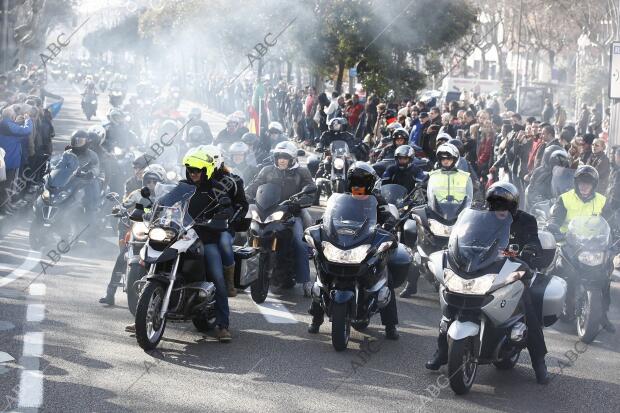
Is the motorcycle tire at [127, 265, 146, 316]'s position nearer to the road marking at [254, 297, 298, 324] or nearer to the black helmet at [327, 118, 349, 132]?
the road marking at [254, 297, 298, 324]

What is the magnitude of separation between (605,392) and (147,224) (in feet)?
12.4

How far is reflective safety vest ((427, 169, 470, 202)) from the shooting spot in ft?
41.4

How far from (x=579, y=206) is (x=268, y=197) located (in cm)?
313

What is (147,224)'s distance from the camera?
32.6ft

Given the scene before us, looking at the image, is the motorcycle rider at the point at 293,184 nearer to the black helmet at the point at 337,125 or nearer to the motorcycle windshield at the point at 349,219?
the motorcycle windshield at the point at 349,219

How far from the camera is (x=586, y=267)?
10.7m

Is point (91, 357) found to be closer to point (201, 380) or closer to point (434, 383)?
point (201, 380)

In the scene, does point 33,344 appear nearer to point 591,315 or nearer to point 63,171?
point 591,315

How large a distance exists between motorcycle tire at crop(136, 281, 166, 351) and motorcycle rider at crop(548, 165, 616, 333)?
3812 millimetres


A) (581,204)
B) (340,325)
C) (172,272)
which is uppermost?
(581,204)

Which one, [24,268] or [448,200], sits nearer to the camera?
[448,200]

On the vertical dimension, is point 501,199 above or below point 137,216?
above

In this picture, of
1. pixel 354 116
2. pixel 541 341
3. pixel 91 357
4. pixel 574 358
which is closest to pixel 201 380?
pixel 91 357

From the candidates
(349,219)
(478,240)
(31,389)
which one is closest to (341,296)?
(349,219)
